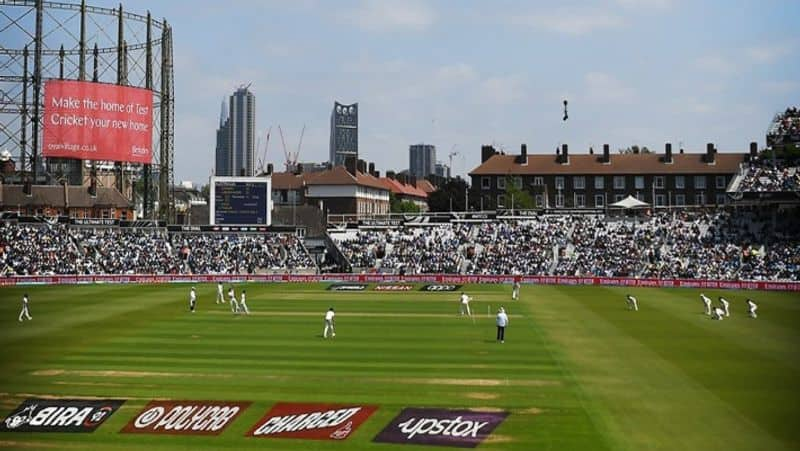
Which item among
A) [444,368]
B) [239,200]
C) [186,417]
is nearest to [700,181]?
[239,200]

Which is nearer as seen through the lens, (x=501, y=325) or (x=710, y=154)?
(x=501, y=325)

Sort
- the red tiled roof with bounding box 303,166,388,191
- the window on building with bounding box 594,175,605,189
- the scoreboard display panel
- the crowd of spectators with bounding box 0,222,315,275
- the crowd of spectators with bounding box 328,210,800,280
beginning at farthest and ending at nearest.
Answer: the red tiled roof with bounding box 303,166,388,191, the window on building with bounding box 594,175,605,189, the scoreboard display panel, the crowd of spectators with bounding box 0,222,315,275, the crowd of spectators with bounding box 328,210,800,280

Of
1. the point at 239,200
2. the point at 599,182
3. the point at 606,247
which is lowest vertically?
the point at 606,247

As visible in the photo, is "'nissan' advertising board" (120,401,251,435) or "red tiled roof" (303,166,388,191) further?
"red tiled roof" (303,166,388,191)

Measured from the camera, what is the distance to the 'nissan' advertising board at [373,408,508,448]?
17.7m

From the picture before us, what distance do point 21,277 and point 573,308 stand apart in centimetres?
4415

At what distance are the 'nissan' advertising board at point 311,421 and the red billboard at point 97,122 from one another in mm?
56873

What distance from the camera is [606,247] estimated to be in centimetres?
6975

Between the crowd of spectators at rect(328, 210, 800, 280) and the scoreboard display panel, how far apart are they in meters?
10.2

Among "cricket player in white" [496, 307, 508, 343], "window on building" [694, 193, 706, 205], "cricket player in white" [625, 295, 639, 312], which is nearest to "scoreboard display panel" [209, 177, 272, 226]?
"cricket player in white" [625, 295, 639, 312]

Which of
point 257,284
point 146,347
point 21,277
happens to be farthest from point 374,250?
point 146,347

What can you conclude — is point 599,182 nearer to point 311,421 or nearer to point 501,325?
point 501,325

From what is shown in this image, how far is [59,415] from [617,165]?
361 ft

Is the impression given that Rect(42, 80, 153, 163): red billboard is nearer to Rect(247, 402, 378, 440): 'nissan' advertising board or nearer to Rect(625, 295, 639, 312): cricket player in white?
Rect(625, 295, 639, 312): cricket player in white
